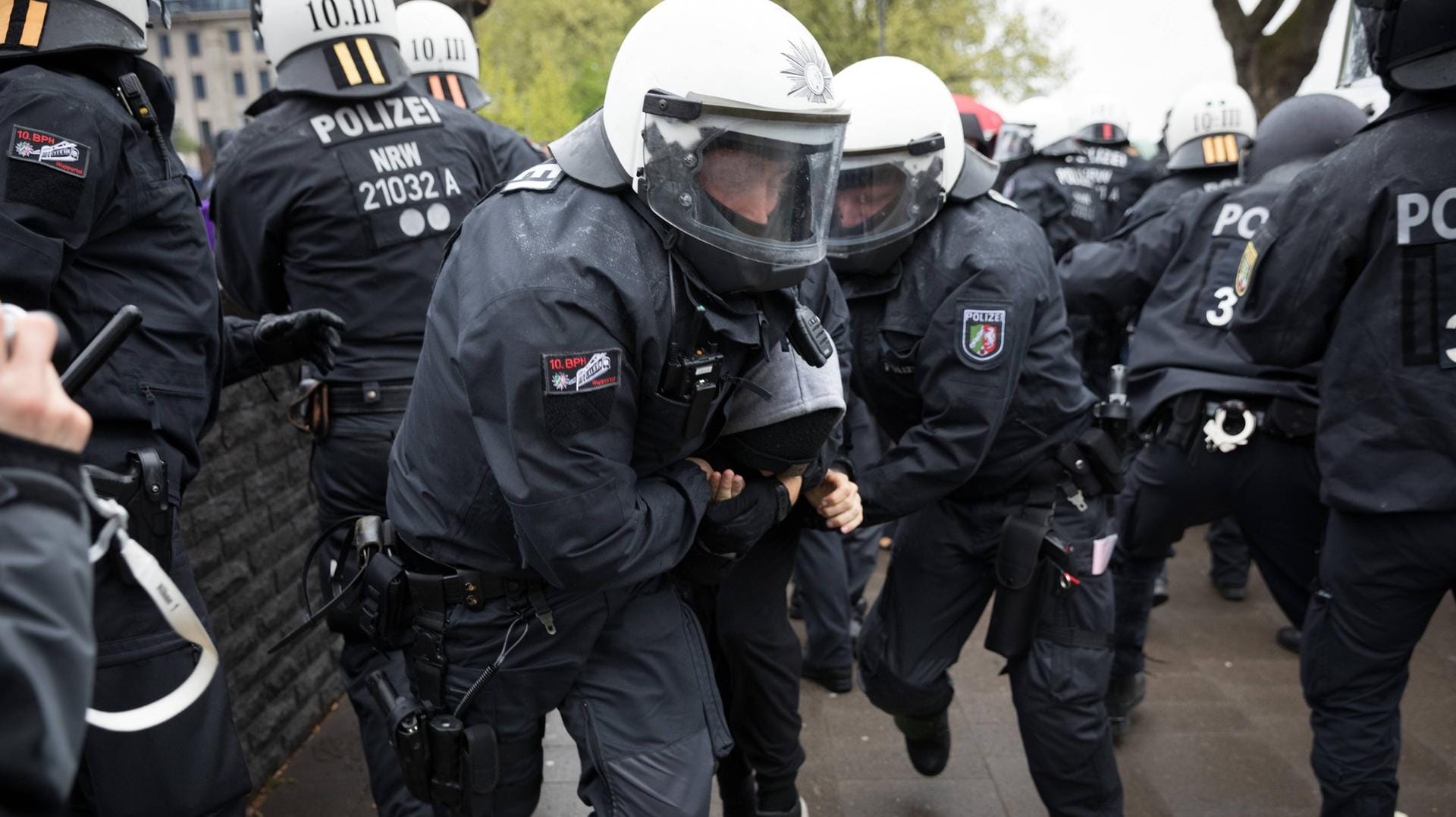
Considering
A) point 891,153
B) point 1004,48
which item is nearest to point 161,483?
point 891,153

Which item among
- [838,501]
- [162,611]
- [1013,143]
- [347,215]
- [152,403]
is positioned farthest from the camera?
[1013,143]

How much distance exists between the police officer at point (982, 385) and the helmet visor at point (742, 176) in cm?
89

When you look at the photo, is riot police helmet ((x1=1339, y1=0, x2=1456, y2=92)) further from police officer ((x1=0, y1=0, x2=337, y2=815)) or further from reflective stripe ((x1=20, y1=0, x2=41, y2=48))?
reflective stripe ((x1=20, y1=0, x2=41, y2=48))

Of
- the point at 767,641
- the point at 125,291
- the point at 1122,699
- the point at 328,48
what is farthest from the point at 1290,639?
the point at 125,291

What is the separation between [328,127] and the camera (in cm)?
324

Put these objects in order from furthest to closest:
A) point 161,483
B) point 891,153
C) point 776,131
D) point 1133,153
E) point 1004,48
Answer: point 1004,48, point 1133,153, point 891,153, point 161,483, point 776,131

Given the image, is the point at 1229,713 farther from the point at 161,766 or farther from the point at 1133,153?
the point at 1133,153

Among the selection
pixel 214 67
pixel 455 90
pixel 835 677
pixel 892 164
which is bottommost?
pixel 835 677

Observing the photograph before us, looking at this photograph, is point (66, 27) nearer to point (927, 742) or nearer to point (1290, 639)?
point (927, 742)

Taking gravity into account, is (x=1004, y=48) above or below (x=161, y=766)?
above

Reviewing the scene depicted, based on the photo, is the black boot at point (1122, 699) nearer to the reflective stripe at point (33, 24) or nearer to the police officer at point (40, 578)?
the police officer at point (40, 578)

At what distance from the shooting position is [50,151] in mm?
2174

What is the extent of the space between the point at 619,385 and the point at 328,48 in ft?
6.32

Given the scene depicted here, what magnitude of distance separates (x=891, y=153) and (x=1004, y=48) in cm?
2203
